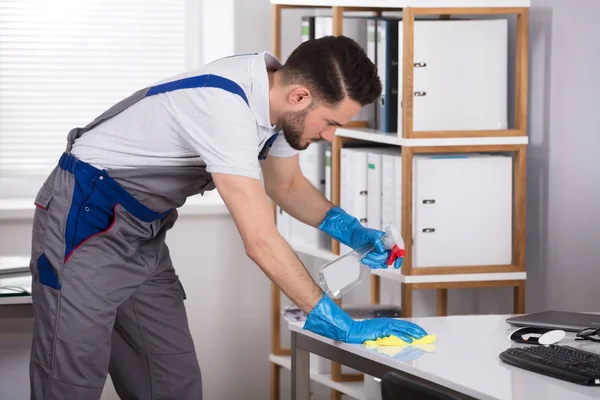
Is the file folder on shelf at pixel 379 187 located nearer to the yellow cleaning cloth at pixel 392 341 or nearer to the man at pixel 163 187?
the man at pixel 163 187

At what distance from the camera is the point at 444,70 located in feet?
8.82

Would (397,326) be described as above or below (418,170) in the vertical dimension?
below

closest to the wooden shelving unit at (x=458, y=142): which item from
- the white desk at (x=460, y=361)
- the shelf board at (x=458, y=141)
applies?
the shelf board at (x=458, y=141)

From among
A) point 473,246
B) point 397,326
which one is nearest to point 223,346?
point 473,246

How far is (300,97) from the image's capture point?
2098 millimetres

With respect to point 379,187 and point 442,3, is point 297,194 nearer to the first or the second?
point 379,187

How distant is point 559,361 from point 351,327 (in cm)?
44

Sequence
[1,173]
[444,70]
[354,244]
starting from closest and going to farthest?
[354,244] < [444,70] < [1,173]

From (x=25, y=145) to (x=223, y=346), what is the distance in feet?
3.54

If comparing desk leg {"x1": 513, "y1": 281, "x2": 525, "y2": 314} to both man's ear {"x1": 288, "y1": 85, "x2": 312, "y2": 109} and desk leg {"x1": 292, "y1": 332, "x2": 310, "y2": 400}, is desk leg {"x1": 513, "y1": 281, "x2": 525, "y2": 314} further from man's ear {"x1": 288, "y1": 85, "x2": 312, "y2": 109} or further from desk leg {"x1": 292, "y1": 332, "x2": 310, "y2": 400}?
man's ear {"x1": 288, "y1": 85, "x2": 312, "y2": 109}

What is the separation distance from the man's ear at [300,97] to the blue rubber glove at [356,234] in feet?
1.40

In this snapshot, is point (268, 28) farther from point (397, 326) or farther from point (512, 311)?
point (397, 326)

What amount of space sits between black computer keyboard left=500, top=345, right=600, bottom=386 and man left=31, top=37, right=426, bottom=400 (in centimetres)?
24

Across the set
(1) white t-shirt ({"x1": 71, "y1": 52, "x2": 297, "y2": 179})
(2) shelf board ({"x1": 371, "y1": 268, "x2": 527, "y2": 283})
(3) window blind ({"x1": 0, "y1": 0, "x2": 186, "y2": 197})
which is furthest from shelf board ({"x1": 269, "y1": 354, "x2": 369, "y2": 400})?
(3) window blind ({"x1": 0, "y1": 0, "x2": 186, "y2": 197})
